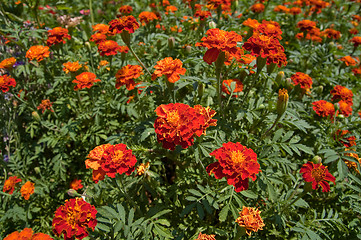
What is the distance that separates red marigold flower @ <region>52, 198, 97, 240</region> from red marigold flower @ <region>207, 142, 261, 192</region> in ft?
2.20

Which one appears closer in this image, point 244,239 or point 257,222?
point 257,222

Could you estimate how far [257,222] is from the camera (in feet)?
4.06

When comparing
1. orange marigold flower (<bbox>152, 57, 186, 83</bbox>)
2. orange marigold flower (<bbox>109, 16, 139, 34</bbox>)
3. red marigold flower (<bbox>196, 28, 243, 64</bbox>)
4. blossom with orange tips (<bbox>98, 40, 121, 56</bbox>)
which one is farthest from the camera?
blossom with orange tips (<bbox>98, 40, 121, 56</bbox>)

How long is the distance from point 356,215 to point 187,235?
1305mm

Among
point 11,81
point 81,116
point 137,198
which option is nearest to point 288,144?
point 137,198

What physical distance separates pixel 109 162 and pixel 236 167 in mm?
644

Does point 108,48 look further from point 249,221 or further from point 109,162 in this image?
point 249,221

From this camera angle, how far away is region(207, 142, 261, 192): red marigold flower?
120 cm

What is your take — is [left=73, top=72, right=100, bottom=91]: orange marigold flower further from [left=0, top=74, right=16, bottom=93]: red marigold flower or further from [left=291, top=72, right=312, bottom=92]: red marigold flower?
[left=291, top=72, right=312, bottom=92]: red marigold flower

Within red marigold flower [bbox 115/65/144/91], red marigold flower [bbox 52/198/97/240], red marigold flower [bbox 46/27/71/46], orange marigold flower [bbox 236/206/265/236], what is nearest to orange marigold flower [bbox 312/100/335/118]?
orange marigold flower [bbox 236/206/265/236]

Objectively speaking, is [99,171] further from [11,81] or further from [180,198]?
[11,81]

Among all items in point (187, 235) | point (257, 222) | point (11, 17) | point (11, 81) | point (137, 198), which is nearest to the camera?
point (257, 222)

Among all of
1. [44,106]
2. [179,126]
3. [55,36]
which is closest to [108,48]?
[55,36]

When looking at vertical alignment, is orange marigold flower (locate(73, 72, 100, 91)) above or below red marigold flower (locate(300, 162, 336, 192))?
above
